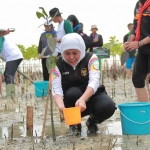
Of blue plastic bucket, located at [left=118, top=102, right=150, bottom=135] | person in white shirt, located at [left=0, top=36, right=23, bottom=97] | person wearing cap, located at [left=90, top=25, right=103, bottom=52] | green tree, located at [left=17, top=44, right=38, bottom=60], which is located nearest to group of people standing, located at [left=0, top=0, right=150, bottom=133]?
blue plastic bucket, located at [left=118, top=102, right=150, bottom=135]

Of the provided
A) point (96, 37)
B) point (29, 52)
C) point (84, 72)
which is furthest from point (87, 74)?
point (29, 52)

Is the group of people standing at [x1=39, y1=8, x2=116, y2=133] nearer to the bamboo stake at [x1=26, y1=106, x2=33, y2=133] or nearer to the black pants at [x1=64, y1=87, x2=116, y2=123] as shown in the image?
the black pants at [x1=64, y1=87, x2=116, y2=123]

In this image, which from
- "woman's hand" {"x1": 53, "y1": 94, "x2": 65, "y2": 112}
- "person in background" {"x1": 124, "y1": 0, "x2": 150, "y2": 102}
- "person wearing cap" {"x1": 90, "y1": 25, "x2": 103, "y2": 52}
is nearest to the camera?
"woman's hand" {"x1": 53, "y1": 94, "x2": 65, "y2": 112}

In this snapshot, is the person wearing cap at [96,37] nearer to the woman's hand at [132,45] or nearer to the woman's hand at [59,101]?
the woman's hand at [132,45]

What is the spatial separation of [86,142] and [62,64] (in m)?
0.70

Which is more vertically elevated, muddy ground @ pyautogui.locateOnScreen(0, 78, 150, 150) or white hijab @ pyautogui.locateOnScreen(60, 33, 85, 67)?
white hijab @ pyautogui.locateOnScreen(60, 33, 85, 67)

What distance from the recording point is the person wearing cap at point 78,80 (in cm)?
331

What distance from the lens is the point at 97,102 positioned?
11.3ft

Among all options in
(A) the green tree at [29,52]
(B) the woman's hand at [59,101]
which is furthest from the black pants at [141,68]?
(A) the green tree at [29,52]

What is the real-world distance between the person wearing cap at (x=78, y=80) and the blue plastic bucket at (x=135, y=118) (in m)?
0.13

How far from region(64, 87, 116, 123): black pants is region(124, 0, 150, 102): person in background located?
56 centimetres

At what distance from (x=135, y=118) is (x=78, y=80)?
0.57 meters

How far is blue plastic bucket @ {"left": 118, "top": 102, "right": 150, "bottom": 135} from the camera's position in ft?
10.9

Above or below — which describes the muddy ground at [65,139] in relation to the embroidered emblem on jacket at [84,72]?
below
